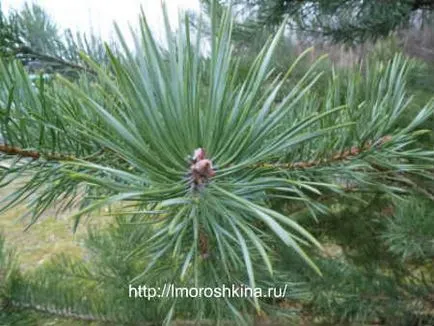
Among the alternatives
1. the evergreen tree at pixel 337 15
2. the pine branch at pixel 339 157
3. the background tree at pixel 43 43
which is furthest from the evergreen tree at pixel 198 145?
the evergreen tree at pixel 337 15

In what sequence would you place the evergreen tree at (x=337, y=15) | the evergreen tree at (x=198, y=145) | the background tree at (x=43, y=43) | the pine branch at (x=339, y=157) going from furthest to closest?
the evergreen tree at (x=337, y=15) → the background tree at (x=43, y=43) → the pine branch at (x=339, y=157) → the evergreen tree at (x=198, y=145)

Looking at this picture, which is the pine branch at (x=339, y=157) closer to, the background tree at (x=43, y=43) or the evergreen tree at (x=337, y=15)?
the background tree at (x=43, y=43)

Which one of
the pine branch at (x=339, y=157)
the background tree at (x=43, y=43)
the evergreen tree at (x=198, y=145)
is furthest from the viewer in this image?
the background tree at (x=43, y=43)

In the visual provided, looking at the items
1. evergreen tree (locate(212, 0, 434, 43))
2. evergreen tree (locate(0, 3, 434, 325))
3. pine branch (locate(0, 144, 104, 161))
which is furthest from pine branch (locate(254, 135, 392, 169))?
evergreen tree (locate(212, 0, 434, 43))

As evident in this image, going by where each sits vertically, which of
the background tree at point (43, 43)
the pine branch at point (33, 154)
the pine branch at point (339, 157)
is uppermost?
the background tree at point (43, 43)

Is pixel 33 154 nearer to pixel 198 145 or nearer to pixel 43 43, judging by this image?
pixel 198 145

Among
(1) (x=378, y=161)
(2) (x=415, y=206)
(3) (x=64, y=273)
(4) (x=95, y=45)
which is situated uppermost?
(4) (x=95, y=45)

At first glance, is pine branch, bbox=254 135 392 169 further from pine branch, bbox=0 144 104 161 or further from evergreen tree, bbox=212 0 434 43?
evergreen tree, bbox=212 0 434 43

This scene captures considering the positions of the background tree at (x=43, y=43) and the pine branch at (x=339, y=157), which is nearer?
the pine branch at (x=339, y=157)

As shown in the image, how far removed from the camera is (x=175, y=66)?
275 millimetres

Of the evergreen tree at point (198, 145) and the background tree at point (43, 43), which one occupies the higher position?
the background tree at point (43, 43)

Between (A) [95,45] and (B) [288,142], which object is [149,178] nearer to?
(B) [288,142]

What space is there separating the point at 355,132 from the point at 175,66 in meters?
0.19

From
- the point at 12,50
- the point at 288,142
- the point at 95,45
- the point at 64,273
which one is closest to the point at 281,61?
the point at 95,45
